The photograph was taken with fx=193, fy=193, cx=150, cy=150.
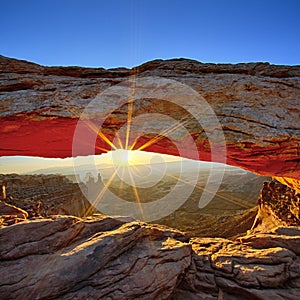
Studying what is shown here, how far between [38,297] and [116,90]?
26.1 feet

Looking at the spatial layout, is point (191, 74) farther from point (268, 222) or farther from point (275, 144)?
→ point (268, 222)

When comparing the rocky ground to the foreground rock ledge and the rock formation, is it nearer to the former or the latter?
the foreground rock ledge

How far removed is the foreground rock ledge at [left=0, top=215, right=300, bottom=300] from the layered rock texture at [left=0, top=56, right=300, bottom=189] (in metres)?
3.91

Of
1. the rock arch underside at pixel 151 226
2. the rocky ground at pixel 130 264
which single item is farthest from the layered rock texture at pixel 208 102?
the rocky ground at pixel 130 264

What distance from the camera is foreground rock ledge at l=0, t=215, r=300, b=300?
18.5ft

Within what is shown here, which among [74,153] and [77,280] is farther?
[74,153]

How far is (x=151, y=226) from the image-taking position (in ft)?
29.0

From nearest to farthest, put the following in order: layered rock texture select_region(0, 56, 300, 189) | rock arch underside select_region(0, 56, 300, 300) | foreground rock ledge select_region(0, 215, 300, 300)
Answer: foreground rock ledge select_region(0, 215, 300, 300) < rock arch underside select_region(0, 56, 300, 300) < layered rock texture select_region(0, 56, 300, 189)

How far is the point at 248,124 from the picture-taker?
315 inches

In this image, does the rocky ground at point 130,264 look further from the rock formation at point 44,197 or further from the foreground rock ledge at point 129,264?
the rock formation at point 44,197

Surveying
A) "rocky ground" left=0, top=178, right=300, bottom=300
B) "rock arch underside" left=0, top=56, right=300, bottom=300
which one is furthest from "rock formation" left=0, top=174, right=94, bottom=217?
"rocky ground" left=0, top=178, right=300, bottom=300

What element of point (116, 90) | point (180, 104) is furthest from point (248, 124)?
point (116, 90)

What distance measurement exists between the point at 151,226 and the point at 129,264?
2.45 m

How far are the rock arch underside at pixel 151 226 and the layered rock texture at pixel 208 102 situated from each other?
5cm
